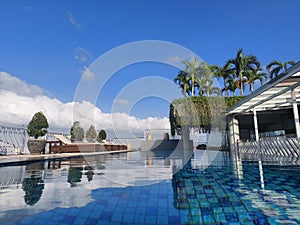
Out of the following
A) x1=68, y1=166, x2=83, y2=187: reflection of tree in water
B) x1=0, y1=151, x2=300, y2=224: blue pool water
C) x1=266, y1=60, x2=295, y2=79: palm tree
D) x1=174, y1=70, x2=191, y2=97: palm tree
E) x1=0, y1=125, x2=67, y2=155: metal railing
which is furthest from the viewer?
x1=266, y1=60, x2=295, y2=79: palm tree

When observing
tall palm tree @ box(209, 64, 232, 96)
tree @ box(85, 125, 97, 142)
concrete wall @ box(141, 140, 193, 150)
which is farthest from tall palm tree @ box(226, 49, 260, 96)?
tree @ box(85, 125, 97, 142)

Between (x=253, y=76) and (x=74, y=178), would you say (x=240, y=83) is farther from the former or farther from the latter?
(x=74, y=178)

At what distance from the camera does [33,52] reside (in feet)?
32.4

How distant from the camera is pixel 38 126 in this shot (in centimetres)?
1277

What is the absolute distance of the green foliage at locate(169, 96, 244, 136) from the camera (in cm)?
1329

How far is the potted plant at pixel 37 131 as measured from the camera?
11.7m

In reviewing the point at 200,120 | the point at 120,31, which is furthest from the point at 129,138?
the point at 120,31

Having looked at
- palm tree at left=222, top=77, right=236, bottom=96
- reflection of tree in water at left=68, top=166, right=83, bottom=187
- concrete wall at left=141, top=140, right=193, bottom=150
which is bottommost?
reflection of tree in water at left=68, top=166, right=83, bottom=187

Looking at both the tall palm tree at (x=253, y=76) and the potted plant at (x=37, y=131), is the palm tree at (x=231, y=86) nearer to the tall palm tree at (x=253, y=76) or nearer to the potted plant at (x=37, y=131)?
the tall palm tree at (x=253, y=76)

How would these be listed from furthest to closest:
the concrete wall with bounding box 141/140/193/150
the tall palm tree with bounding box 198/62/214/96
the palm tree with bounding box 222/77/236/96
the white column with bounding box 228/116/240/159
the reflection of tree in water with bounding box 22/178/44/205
A: the concrete wall with bounding box 141/140/193/150 → the palm tree with bounding box 222/77/236/96 → the tall palm tree with bounding box 198/62/214/96 → the white column with bounding box 228/116/240/159 → the reflection of tree in water with bounding box 22/178/44/205

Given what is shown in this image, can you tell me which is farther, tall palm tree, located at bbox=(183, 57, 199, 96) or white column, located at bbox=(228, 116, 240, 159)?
tall palm tree, located at bbox=(183, 57, 199, 96)

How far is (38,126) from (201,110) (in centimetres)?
1156

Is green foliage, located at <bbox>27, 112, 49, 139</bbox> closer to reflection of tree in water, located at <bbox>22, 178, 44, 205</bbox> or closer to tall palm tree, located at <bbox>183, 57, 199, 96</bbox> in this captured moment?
reflection of tree in water, located at <bbox>22, 178, 44, 205</bbox>

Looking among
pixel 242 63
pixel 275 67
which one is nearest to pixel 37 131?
pixel 242 63
